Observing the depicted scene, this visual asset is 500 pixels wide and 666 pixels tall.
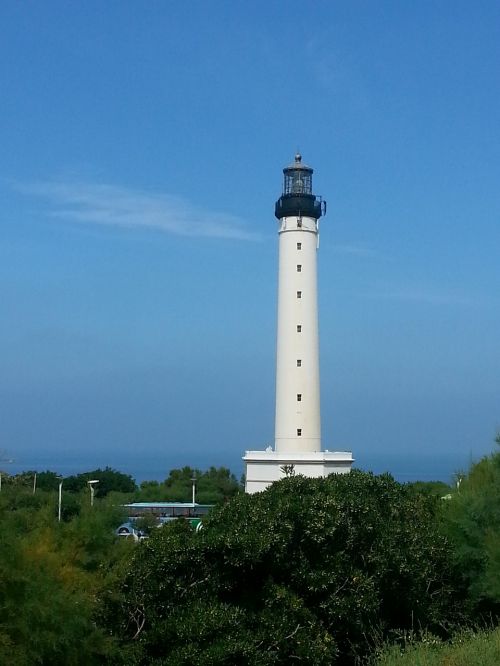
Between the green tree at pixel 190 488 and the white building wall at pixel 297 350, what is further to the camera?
the green tree at pixel 190 488

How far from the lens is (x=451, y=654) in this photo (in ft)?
42.9

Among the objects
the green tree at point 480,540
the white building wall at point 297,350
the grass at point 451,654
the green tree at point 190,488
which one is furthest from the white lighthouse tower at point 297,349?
the grass at point 451,654

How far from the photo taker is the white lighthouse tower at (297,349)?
1423 inches

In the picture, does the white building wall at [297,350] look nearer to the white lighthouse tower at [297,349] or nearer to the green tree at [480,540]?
the white lighthouse tower at [297,349]

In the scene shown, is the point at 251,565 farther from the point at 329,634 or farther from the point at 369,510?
the point at 369,510

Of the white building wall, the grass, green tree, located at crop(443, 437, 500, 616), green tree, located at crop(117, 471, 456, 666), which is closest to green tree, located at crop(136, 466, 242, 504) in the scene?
the white building wall

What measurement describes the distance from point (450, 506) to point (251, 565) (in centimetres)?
711

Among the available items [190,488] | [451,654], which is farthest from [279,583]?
[190,488]

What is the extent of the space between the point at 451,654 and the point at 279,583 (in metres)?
3.54

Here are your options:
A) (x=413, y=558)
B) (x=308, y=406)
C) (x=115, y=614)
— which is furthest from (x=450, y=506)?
(x=308, y=406)

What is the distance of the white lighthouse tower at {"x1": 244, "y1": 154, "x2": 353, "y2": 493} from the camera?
36.2 meters

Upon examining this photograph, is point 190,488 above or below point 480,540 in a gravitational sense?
above

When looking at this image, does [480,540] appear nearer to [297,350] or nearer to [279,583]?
[279,583]

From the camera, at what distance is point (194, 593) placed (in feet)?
50.1
